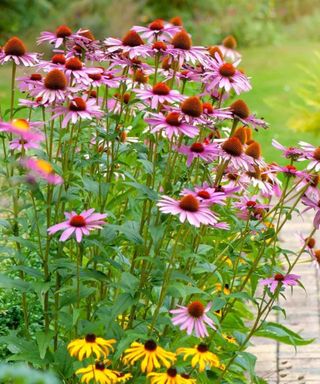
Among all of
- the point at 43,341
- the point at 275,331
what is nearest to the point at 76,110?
the point at 43,341

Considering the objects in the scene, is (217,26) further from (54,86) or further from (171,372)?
(171,372)

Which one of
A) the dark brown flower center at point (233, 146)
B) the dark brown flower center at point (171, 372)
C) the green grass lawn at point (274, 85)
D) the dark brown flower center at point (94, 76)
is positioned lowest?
the green grass lawn at point (274, 85)

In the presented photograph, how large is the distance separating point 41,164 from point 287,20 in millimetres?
13182

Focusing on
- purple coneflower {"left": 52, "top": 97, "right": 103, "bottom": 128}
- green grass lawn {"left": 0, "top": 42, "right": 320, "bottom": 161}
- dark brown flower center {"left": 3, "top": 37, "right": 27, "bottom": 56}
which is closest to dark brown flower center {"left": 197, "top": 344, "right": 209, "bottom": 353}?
purple coneflower {"left": 52, "top": 97, "right": 103, "bottom": 128}

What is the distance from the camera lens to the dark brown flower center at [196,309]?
2496 millimetres

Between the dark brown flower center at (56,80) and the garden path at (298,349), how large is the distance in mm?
1202

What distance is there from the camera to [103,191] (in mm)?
2908

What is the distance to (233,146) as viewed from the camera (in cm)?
267

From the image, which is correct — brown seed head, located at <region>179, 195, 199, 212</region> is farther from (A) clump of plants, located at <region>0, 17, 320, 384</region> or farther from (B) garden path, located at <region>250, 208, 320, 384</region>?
(B) garden path, located at <region>250, 208, 320, 384</region>

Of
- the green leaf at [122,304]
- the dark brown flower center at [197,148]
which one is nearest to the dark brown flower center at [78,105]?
the dark brown flower center at [197,148]

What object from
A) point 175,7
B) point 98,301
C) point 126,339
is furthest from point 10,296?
point 175,7

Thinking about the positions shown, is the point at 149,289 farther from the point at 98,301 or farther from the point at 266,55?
the point at 266,55

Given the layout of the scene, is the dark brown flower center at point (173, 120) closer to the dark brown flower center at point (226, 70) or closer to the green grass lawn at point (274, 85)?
the dark brown flower center at point (226, 70)

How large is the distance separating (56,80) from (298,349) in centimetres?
213
